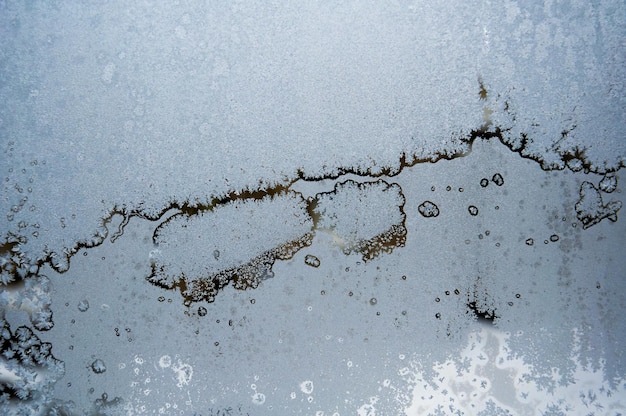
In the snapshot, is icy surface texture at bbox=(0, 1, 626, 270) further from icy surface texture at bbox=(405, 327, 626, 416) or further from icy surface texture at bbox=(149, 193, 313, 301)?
icy surface texture at bbox=(405, 327, 626, 416)

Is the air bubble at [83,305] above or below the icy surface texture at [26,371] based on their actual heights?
above

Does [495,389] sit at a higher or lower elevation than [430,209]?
lower

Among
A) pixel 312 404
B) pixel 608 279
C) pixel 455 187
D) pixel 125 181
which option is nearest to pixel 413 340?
pixel 312 404

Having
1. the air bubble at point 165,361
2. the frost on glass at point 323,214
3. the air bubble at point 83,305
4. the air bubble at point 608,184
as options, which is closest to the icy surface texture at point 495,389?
the frost on glass at point 323,214

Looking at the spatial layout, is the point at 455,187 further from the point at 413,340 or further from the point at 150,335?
the point at 150,335

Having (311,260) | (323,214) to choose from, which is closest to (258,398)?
(311,260)

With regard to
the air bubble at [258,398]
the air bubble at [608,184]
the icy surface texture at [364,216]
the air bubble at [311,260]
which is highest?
the air bubble at [608,184]

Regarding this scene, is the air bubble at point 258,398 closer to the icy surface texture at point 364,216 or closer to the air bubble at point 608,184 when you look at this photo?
the icy surface texture at point 364,216

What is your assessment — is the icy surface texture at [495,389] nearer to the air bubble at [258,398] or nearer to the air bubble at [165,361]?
the air bubble at [258,398]

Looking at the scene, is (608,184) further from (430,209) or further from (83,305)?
(83,305)
